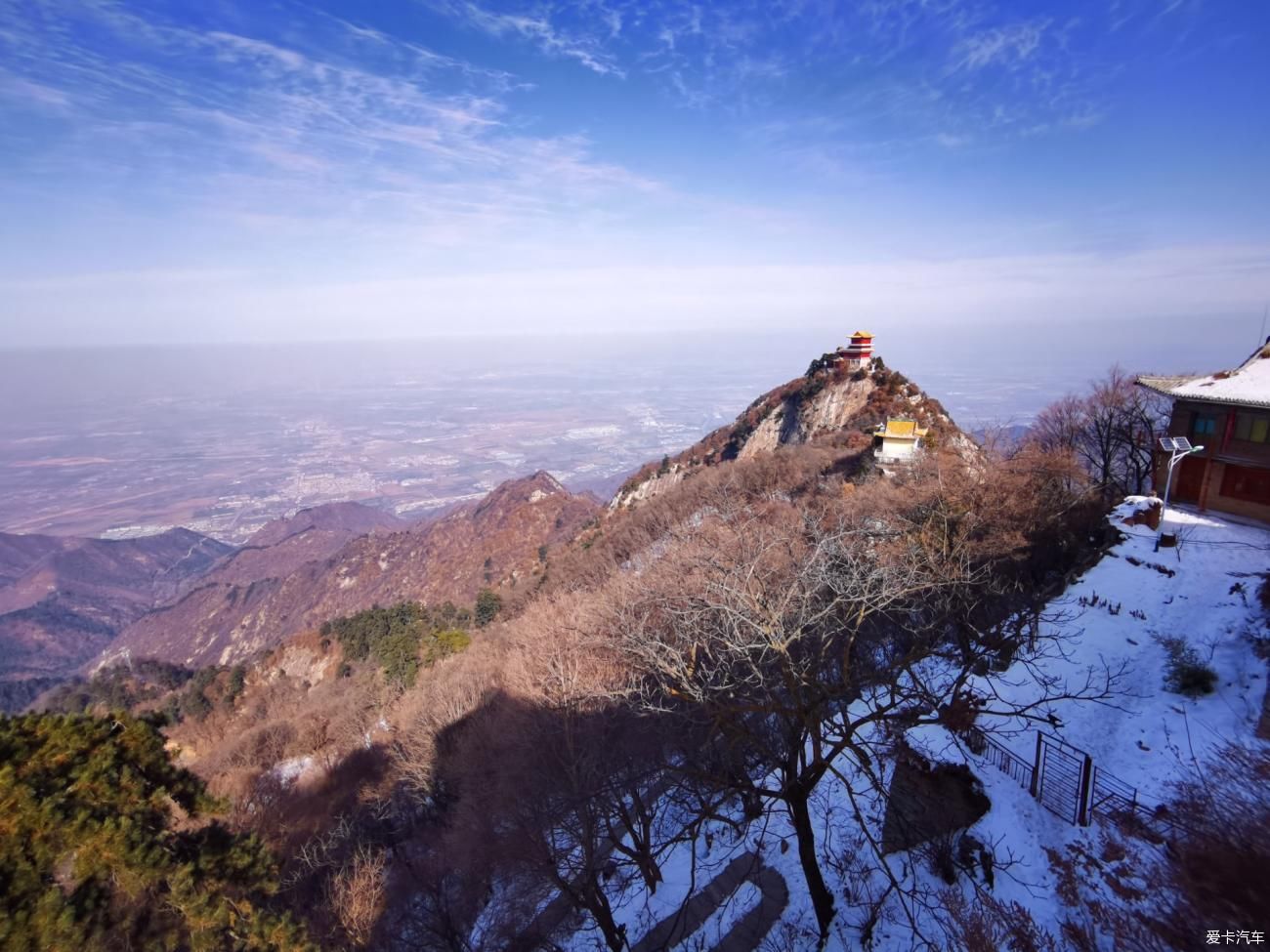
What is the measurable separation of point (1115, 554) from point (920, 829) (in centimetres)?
1108

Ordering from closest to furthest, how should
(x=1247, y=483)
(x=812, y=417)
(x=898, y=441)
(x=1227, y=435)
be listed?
(x=1247, y=483)
(x=1227, y=435)
(x=898, y=441)
(x=812, y=417)

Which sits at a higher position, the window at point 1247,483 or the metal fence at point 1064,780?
the window at point 1247,483

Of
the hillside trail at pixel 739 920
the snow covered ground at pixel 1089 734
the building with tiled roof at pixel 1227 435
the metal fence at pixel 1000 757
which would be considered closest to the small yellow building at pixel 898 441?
the building with tiled roof at pixel 1227 435

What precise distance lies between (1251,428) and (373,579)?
2844 inches

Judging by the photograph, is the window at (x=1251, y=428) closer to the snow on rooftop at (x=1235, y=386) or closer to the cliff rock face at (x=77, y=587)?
the snow on rooftop at (x=1235, y=386)

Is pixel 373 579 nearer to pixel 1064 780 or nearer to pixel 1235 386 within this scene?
pixel 1064 780

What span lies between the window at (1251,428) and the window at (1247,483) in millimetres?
816

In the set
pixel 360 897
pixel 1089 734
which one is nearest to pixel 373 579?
pixel 360 897

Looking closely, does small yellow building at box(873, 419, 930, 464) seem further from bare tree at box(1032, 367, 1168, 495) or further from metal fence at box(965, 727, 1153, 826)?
metal fence at box(965, 727, 1153, 826)

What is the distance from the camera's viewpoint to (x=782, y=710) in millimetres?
6727

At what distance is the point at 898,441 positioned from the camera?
1085 inches

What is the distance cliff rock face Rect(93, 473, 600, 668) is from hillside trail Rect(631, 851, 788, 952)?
46482 mm

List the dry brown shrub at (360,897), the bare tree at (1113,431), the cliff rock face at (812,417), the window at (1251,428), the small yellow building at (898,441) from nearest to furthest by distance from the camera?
the dry brown shrub at (360,897) → the window at (1251,428) → the bare tree at (1113,431) → the small yellow building at (898,441) → the cliff rock face at (812,417)

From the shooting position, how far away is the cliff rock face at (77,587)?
266 feet
